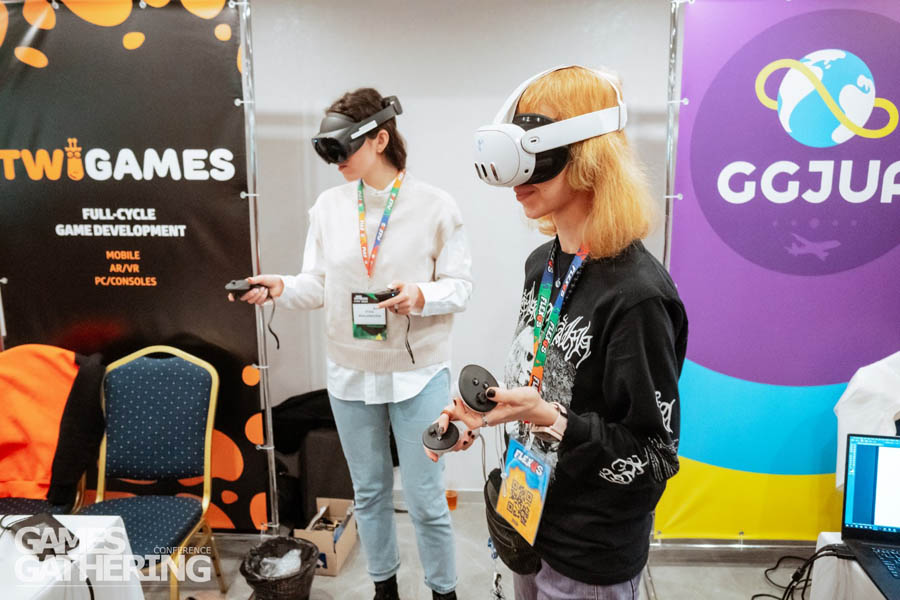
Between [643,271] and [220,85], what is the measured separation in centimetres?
197

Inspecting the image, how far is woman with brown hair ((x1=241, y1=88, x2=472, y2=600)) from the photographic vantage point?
6.33 feet

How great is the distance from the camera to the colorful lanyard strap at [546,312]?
1.09 meters

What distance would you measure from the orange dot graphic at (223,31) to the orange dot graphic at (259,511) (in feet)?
6.31

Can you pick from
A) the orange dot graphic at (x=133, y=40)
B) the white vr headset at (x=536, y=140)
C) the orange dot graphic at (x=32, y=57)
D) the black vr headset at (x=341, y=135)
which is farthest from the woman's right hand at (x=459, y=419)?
the orange dot graphic at (x=32, y=57)

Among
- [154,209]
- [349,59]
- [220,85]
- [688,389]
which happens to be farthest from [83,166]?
[688,389]

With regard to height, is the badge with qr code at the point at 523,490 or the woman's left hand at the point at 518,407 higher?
the woman's left hand at the point at 518,407

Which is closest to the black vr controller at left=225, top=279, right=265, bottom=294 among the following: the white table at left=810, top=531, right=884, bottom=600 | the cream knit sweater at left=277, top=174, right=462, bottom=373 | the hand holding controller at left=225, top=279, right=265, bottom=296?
the hand holding controller at left=225, top=279, right=265, bottom=296

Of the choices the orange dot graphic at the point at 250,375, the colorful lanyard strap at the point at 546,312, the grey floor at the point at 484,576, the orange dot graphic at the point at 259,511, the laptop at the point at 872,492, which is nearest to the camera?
the colorful lanyard strap at the point at 546,312

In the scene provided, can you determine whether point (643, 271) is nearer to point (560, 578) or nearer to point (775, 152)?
point (560, 578)

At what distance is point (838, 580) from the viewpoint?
5.08 feet

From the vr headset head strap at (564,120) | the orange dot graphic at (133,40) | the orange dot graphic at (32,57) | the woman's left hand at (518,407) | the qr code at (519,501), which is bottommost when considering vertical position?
the qr code at (519,501)

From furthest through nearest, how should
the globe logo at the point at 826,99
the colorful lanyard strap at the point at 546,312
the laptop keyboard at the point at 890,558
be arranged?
the globe logo at the point at 826,99, the laptop keyboard at the point at 890,558, the colorful lanyard strap at the point at 546,312

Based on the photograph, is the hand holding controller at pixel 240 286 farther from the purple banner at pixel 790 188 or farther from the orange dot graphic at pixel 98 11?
the purple banner at pixel 790 188

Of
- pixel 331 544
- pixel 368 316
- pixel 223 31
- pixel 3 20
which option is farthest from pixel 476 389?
pixel 3 20
